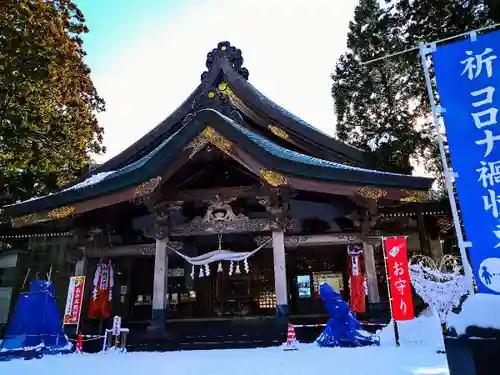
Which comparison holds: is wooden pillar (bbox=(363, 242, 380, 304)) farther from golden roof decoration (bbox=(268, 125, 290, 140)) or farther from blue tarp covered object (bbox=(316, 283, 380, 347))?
golden roof decoration (bbox=(268, 125, 290, 140))

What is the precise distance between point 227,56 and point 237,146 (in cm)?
552

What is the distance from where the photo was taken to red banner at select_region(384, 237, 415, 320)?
22.5 ft

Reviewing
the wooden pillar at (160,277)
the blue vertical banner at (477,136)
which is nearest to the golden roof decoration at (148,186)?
the wooden pillar at (160,277)

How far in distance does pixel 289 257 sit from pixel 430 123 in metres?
10.6

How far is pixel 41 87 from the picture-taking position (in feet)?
39.3

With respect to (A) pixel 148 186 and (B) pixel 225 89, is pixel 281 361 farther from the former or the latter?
(B) pixel 225 89

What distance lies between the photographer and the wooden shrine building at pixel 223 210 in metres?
8.35

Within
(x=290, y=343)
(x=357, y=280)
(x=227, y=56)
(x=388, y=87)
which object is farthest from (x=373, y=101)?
(x=290, y=343)

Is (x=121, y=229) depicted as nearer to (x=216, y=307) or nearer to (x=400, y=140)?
(x=216, y=307)

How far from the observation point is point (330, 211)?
408 inches

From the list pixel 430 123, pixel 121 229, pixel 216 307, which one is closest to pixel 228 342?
pixel 216 307

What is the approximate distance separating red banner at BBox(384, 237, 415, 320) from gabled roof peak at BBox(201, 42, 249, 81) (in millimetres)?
7832

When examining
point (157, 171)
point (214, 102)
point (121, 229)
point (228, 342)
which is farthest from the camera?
point (121, 229)

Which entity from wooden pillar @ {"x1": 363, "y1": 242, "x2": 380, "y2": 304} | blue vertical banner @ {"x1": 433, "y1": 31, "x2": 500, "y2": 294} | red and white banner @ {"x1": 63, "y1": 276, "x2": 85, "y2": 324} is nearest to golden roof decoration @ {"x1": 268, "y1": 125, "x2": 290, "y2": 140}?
wooden pillar @ {"x1": 363, "y1": 242, "x2": 380, "y2": 304}
